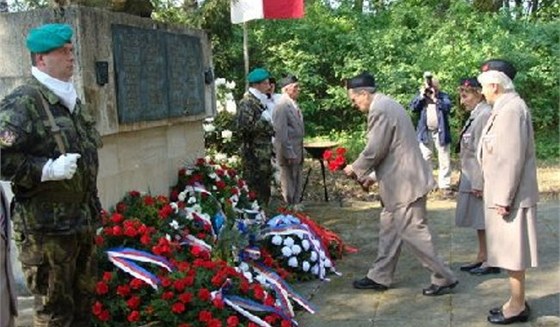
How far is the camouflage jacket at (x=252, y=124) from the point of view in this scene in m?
7.82

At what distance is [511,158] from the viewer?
14.8ft

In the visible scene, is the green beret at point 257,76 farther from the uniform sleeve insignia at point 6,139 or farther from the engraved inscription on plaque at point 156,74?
the uniform sleeve insignia at point 6,139

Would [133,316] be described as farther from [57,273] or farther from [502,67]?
→ [502,67]

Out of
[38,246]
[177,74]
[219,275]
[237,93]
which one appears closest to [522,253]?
[219,275]

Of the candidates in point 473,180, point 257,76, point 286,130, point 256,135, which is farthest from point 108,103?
point 286,130

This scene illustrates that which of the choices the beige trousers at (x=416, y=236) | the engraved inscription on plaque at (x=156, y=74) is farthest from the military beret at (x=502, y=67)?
the engraved inscription on plaque at (x=156, y=74)

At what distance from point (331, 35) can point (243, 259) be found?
12.1m

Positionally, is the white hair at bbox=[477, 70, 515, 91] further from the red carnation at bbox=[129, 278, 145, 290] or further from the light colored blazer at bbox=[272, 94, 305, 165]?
the light colored blazer at bbox=[272, 94, 305, 165]

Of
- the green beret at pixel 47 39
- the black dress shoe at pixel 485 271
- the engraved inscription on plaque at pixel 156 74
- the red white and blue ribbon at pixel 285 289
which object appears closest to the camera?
the green beret at pixel 47 39

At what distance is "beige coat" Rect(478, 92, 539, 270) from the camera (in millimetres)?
4512

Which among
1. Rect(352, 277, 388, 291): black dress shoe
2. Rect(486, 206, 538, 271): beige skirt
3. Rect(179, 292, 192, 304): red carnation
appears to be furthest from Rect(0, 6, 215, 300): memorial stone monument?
Rect(486, 206, 538, 271): beige skirt

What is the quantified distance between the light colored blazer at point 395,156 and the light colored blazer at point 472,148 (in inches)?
32.5

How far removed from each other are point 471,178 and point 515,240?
1.63 m

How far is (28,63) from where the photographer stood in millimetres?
4785
